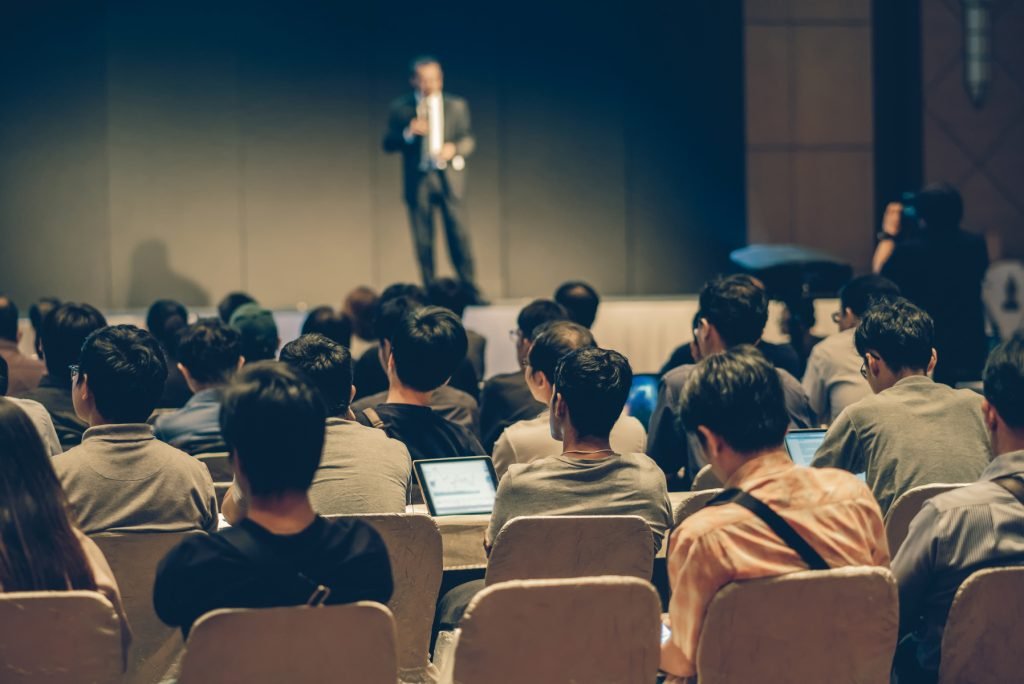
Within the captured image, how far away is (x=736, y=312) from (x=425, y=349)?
1153 mm

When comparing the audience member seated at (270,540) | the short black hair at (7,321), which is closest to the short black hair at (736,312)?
the audience member seated at (270,540)

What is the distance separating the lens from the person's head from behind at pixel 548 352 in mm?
3730

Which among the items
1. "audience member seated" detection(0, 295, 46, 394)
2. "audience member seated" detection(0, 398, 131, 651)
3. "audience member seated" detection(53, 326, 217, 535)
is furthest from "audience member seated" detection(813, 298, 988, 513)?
"audience member seated" detection(0, 295, 46, 394)

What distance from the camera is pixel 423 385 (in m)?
3.83

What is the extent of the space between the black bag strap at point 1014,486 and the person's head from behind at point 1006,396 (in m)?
0.14

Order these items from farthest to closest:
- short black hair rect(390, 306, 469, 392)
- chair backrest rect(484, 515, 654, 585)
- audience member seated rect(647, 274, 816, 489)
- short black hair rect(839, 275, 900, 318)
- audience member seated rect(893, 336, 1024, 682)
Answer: short black hair rect(839, 275, 900, 318)
audience member seated rect(647, 274, 816, 489)
short black hair rect(390, 306, 469, 392)
chair backrest rect(484, 515, 654, 585)
audience member seated rect(893, 336, 1024, 682)

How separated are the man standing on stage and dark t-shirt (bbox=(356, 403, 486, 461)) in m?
4.96

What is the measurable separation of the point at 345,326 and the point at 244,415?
124 inches

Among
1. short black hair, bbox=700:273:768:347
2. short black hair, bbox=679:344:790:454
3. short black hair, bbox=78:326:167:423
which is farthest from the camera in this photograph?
short black hair, bbox=700:273:768:347

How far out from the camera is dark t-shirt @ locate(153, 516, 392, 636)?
81.3 inches

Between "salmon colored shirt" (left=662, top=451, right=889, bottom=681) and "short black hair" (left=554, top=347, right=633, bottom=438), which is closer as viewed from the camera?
"salmon colored shirt" (left=662, top=451, right=889, bottom=681)

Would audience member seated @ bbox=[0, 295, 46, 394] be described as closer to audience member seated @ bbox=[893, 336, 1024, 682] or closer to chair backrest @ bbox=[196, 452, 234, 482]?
chair backrest @ bbox=[196, 452, 234, 482]

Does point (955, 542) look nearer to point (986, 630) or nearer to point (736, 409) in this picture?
point (986, 630)

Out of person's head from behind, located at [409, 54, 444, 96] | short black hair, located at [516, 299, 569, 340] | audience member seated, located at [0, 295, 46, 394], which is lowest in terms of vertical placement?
audience member seated, located at [0, 295, 46, 394]
